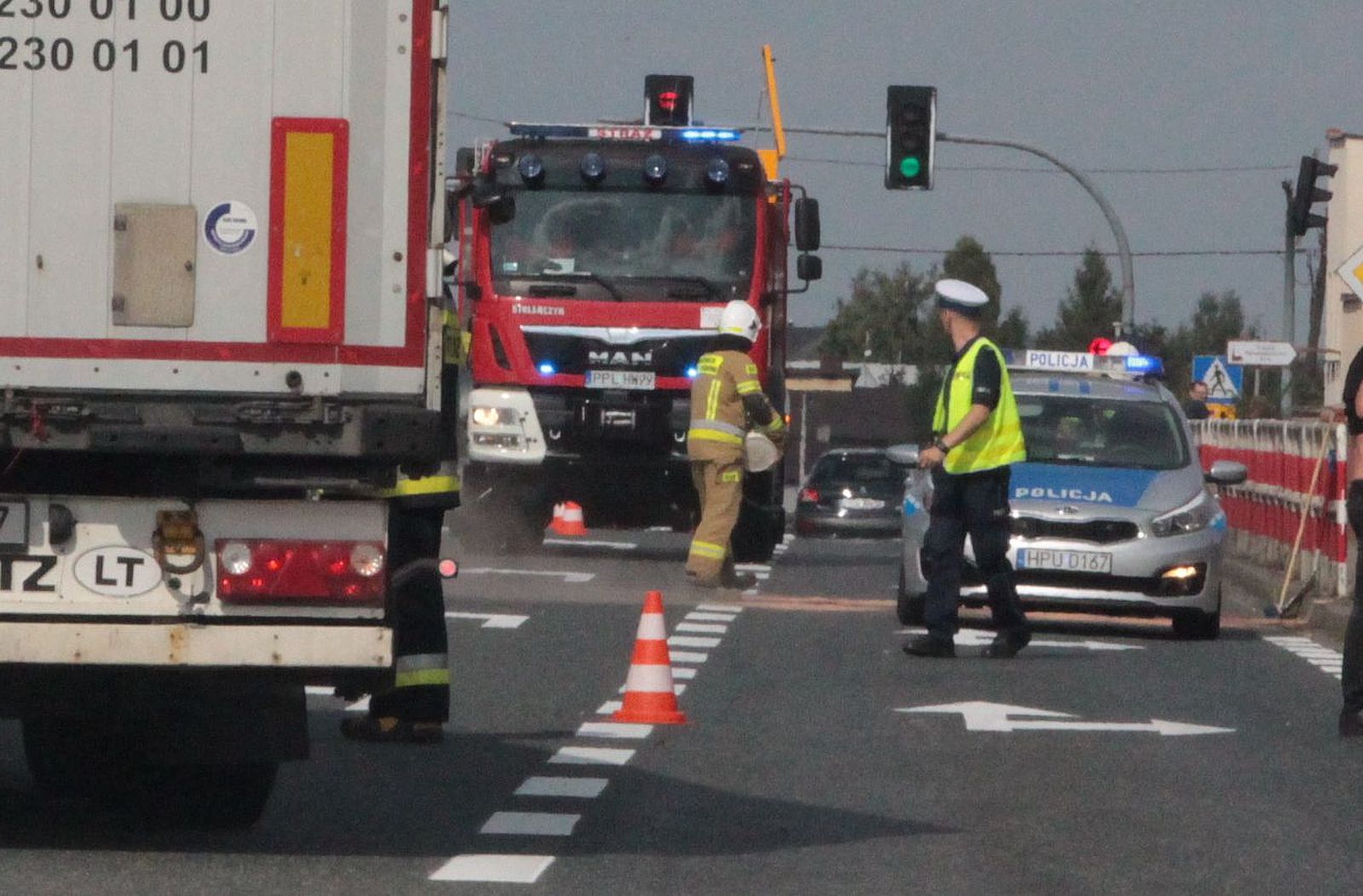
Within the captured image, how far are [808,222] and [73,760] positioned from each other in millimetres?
14922

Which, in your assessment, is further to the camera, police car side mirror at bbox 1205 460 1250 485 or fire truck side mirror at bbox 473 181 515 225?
police car side mirror at bbox 1205 460 1250 485

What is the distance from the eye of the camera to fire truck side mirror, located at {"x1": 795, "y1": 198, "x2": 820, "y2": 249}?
23.6 metres

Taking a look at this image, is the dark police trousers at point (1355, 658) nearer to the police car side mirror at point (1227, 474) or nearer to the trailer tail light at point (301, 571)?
the trailer tail light at point (301, 571)

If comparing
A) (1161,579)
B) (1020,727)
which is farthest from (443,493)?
(1161,579)

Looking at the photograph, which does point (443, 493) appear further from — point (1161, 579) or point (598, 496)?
point (598, 496)

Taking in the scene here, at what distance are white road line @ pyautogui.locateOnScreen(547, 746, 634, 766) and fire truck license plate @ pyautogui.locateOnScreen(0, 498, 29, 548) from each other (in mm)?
3302

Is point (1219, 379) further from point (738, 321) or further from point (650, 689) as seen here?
point (650, 689)

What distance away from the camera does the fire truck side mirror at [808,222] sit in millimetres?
23609

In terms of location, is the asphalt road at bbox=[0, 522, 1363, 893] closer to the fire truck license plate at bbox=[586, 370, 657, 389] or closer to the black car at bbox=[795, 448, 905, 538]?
the fire truck license plate at bbox=[586, 370, 657, 389]

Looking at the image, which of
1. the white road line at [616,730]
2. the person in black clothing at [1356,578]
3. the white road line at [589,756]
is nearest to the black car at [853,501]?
the person in black clothing at [1356,578]

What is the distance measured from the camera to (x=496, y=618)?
1736cm

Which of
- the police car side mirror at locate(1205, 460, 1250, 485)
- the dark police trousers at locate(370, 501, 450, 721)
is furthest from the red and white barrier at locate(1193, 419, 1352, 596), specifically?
the dark police trousers at locate(370, 501, 450, 721)

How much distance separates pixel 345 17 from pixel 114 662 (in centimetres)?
179

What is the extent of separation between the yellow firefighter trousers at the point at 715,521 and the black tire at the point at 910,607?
2.07 m
